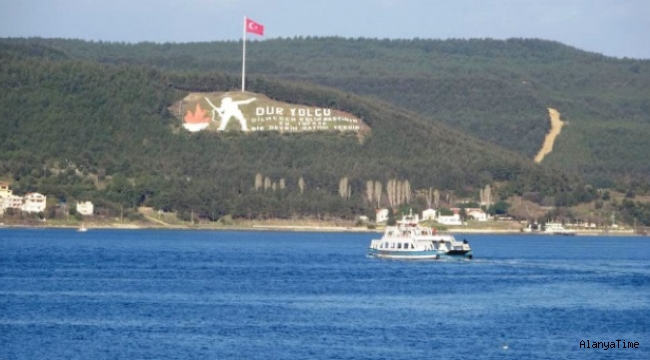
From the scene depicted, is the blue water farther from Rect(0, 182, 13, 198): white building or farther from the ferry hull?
Rect(0, 182, 13, 198): white building

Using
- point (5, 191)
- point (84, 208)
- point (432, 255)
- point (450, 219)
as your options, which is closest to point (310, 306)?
point (432, 255)

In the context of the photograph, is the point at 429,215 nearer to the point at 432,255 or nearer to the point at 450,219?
the point at 450,219

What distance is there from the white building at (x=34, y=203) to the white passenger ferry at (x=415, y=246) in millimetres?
71757

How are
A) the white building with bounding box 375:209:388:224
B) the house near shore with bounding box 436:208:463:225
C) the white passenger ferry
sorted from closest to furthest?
the white passenger ferry → the house near shore with bounding box 436:208:463:225 → the white building with bounding box 375:209:388:224

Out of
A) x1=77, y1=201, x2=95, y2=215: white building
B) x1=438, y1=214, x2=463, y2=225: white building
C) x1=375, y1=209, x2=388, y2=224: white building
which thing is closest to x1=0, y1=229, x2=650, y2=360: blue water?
x1=77, y1=201, x2=95, y2=215: white building

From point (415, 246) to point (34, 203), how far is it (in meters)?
77.9

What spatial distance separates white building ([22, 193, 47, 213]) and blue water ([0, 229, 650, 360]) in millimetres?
55679

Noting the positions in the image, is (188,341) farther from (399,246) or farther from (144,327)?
(399,246)

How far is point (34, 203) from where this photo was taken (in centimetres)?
18600

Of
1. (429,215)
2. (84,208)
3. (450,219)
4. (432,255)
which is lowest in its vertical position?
(432,255)

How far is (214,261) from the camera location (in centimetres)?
11612

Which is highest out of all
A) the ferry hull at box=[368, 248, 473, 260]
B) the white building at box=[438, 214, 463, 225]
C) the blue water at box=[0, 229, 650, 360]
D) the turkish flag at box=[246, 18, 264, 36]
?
the turkish flag at box=[246, 18, 264, 36]

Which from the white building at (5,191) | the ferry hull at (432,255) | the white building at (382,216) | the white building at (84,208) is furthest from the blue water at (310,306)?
the white building at (382,216)

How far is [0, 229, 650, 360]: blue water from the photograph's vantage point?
61.5 m
